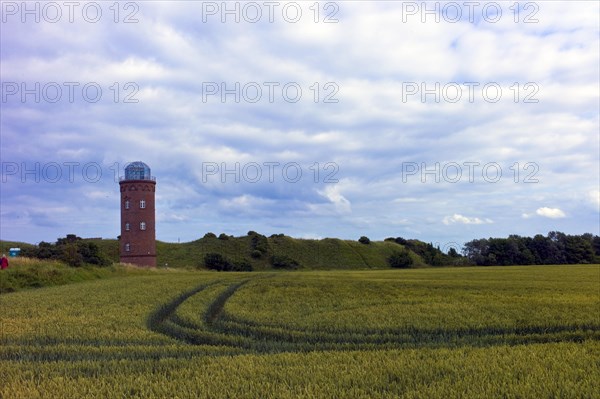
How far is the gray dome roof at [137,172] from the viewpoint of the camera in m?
73.4

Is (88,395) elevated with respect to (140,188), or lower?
lower

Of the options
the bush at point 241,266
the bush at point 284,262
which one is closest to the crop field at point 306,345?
the bush at point 241,266

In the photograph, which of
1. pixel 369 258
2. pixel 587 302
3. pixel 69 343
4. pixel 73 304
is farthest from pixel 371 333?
pixel 369 258

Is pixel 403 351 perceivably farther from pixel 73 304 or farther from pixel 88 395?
pixel 73 304

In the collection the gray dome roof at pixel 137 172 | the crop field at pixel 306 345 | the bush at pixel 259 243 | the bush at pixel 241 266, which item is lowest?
the bush at pixel 241 266

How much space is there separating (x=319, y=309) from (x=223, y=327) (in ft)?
16.6

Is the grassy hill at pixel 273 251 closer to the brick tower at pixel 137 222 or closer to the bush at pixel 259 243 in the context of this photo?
the bush at pixel 259 243

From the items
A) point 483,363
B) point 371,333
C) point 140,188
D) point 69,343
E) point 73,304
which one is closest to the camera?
point 483,363

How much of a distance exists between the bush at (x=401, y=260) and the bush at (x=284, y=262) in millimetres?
19712

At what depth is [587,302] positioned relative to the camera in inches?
899

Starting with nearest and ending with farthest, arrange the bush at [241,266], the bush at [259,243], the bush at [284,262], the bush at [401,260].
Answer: the bush at [241,266] → the bush at [284,262] → the bush at [401,260] → the bush at [259,243]

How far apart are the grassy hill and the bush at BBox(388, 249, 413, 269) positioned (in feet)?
9.29

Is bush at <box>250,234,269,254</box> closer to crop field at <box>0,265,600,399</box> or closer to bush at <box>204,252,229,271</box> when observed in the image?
bush at <box>204,252,229,271</box>

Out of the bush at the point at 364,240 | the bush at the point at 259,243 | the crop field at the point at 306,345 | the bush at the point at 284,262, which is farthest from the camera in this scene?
the bush at the point at 364,240
